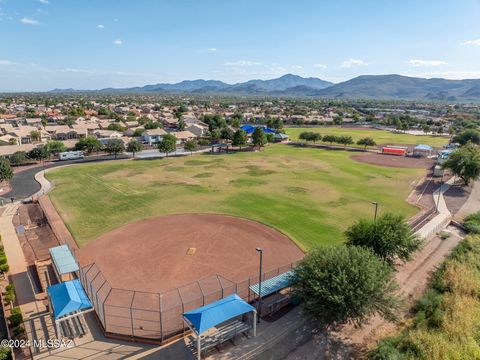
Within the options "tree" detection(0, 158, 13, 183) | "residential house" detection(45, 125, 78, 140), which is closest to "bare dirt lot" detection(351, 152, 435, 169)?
"tree" detection(0, 158, 13, 183)

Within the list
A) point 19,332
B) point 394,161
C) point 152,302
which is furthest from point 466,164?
point 19,332

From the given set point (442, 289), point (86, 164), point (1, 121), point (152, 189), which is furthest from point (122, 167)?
point (1, 121)

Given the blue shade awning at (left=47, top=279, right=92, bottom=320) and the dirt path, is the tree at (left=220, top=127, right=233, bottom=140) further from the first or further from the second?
the blue shade awning at (left=47, top=279, right=92, bottom=320)

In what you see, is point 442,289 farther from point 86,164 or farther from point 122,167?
point 86,164

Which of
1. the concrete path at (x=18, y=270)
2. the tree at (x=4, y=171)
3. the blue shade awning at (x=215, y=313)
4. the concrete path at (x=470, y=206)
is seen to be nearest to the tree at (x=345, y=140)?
the concrete path at (x=470, y=206)

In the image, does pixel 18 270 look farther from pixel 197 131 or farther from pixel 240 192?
pixel 197 131

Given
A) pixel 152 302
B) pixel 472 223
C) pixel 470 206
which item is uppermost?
pixel 152 302
